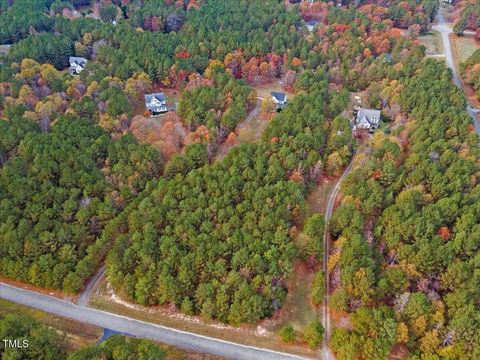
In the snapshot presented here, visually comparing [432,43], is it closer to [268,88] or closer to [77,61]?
[268,88]

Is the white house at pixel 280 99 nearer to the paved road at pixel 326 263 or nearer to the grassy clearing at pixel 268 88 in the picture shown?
the grassy clearing at pixel 268 88

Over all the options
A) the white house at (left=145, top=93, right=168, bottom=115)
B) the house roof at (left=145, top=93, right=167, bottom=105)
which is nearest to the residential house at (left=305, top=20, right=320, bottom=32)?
the house roof at (left=145, top=93, right=167, bottom=105)

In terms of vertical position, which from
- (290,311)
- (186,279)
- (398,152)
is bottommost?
(290,311)

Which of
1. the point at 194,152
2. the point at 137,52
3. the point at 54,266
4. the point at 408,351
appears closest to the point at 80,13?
the point at 137,52

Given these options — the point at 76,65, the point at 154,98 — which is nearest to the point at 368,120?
the point at 154,98

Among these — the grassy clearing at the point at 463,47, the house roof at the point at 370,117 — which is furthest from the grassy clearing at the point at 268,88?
the grassy clearing at the point at 463,47

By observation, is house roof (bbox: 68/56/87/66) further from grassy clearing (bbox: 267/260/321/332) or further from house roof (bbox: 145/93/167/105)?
grassy clearing (bbox: 267/260/321/332)

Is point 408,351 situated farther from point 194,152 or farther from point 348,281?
point 194,152
